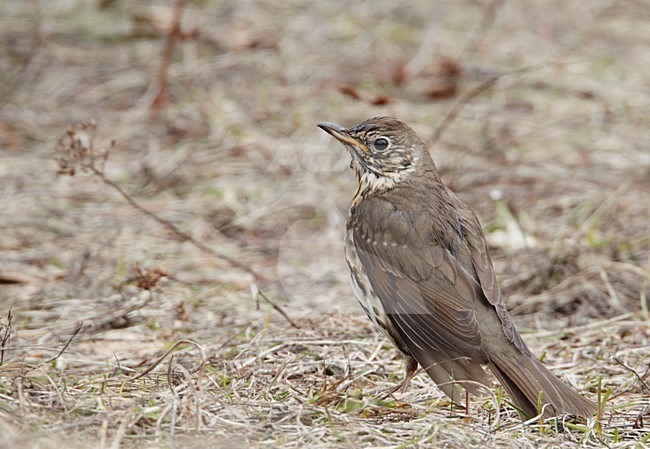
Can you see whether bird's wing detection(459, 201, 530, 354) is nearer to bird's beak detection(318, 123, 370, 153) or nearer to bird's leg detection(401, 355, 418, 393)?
bird's leg detection(401, 355, 418, 393)

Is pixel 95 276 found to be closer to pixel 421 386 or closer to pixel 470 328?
pixel 421 386

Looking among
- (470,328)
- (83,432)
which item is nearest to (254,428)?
(83,432)

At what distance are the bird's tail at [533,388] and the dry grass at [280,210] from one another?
12cm

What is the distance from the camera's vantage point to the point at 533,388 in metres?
4.52

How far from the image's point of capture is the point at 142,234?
757cm

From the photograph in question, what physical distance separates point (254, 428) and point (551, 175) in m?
5.22

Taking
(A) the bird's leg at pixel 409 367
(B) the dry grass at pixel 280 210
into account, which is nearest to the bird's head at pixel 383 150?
(B) the dry grass at pixel 280 210

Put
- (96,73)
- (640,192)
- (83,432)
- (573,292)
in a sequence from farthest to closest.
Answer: (96,73) → (640,192) → (573,292) → (83,432)

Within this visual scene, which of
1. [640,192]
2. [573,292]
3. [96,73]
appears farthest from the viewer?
[96,73]

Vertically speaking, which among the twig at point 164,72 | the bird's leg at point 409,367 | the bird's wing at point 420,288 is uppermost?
the twig at point 164,72

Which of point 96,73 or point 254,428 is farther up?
point 96,73

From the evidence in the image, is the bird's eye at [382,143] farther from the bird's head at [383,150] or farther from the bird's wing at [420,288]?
the bird's wing at [420,288]

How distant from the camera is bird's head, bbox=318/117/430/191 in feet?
18.4

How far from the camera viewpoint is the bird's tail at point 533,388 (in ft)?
14.6
